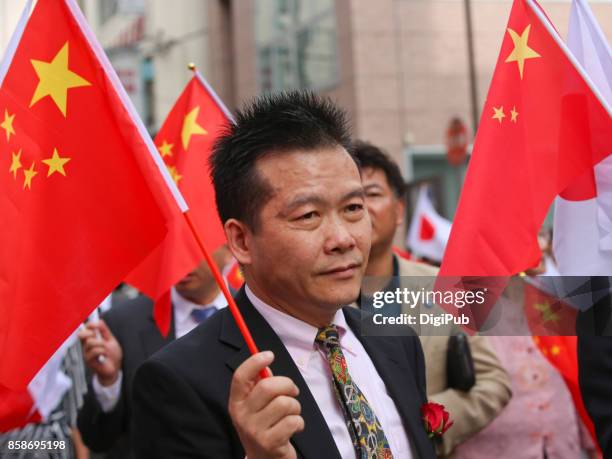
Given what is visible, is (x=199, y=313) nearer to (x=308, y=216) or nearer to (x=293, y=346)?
(x=293, y=346)

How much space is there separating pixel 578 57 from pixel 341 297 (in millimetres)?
1691

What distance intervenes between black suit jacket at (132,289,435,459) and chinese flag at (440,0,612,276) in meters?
0.88

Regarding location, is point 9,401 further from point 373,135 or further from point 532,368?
point 373,135

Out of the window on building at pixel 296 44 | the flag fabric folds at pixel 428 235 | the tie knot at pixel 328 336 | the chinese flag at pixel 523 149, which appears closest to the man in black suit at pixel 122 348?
the tie knot at pixel 328 336

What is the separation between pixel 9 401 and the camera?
3.08 meters

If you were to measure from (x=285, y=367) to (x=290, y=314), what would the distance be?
0.55ft

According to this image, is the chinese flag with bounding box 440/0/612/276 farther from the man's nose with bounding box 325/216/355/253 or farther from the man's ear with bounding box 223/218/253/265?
the man's ear with bounding box 223/218/253/265

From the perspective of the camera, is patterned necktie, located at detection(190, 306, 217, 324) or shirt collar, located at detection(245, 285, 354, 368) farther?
patterned necktie, located at detection(190, 306, 217, 324)

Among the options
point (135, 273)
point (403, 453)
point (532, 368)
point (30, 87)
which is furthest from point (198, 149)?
point (403, 453)

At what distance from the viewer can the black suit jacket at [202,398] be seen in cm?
217

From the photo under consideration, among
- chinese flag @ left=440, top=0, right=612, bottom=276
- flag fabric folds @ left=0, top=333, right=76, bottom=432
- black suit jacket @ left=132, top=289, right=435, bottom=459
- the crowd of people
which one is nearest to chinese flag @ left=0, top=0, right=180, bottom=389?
flag fabric folds @ left=0, top=333, right=76, bottom=432

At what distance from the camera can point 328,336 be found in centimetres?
244

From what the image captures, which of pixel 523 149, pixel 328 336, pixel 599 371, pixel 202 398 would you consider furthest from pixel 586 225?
pixel 202 398

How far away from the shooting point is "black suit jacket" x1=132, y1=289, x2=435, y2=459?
2168mm
